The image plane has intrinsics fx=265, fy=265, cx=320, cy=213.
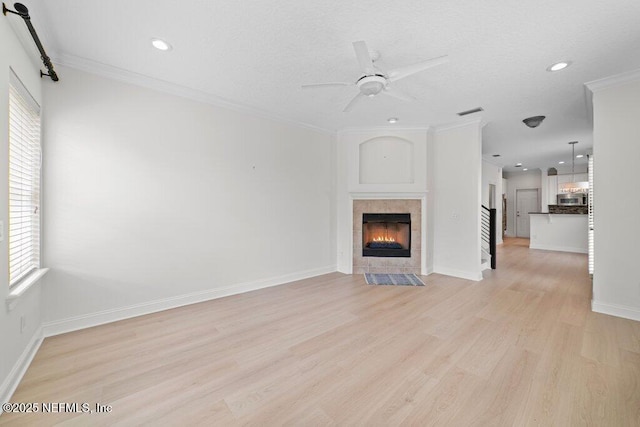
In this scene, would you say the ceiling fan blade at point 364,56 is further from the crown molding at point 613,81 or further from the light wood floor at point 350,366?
the crown molding at point 613,81

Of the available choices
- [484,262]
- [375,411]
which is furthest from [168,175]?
[484,262]

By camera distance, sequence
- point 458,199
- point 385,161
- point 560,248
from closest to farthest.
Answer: point 458,199, point 385,161, point 560,248

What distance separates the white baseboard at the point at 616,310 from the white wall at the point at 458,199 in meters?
1.47

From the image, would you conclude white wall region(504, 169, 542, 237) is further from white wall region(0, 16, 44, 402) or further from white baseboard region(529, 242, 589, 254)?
white wall region(0, 16, 44, 402)

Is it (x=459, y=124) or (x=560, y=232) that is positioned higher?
(x=459, y=124)

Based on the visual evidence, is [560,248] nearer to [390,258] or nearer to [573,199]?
[573,199]

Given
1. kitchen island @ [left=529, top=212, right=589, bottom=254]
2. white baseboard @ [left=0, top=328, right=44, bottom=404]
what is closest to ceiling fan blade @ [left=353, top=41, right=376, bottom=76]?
white baseboard @ [left=0, top=328, right=44, bottom=404]

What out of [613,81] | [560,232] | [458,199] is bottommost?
[560,232]

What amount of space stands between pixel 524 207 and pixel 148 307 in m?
12.6

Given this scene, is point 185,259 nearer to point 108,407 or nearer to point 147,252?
point 147,252

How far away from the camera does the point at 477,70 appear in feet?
9.30

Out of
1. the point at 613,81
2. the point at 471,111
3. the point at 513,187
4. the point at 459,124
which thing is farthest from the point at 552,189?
the point at 613,81

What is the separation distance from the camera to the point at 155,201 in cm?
311

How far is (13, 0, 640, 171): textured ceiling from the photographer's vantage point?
199 centimetres
